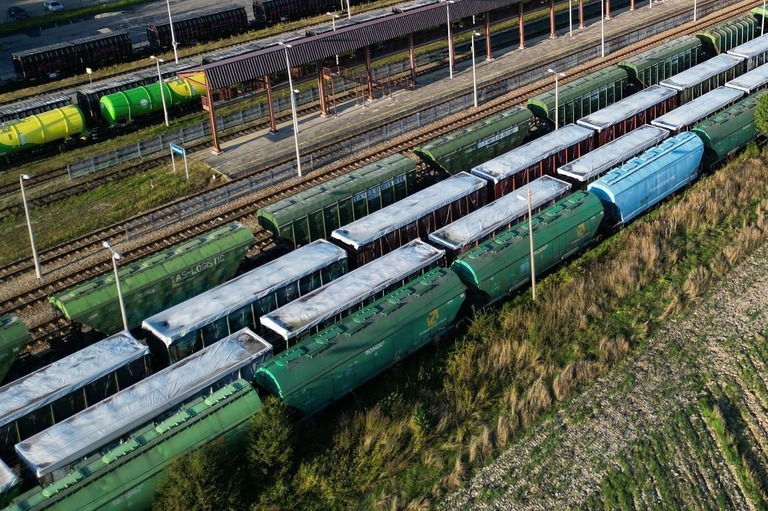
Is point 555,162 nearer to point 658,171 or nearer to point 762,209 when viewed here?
point 658,171

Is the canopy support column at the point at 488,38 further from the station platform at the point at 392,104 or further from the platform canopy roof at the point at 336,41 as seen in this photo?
the platform canopy roof at the point at 336,41

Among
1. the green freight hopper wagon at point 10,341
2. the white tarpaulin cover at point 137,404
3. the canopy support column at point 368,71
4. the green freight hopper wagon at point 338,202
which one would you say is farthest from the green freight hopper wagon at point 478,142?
the green freight hopper wagon at point 10,341

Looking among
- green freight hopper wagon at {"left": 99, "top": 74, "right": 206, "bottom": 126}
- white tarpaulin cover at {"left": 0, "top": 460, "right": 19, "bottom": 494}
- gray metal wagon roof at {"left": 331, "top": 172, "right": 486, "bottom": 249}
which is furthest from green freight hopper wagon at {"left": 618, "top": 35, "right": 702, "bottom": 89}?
white tarpaulin cover at {"left": 0, "top": 460, "right": 19, "bottom": 494}

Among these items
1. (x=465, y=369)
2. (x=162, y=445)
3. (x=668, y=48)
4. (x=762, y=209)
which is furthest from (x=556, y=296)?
(x=668, y=48)

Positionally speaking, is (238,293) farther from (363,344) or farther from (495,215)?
(495,215)

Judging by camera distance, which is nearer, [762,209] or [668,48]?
[762,209]

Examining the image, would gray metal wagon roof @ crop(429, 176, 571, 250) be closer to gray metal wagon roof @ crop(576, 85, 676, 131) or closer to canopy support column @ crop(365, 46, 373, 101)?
gray metal wagon roof @ crop(576, 85, 676, 131)
